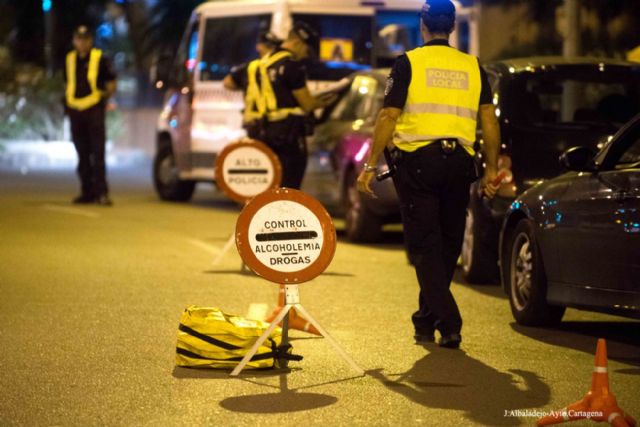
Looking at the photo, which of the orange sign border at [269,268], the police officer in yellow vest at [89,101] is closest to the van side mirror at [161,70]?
the police officer in yellow vest at [89,101]

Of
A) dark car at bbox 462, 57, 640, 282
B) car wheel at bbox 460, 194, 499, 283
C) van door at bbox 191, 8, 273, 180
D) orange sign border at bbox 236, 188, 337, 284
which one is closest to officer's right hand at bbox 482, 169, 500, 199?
orange sign border at bbox 236, 188, 337, 284

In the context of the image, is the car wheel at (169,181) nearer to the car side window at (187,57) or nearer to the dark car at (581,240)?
the car side window at (187,57)

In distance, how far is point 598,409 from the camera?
6.41 m

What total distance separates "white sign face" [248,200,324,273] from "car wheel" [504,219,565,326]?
2.07 m

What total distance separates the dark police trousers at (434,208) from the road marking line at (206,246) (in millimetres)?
5104

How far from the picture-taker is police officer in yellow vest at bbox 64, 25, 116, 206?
18.7 metres

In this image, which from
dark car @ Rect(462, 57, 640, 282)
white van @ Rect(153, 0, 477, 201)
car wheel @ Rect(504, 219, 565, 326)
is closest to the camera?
car wheel @ Rect(504, 219, 565, 326)

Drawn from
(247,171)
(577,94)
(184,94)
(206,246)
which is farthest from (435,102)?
(184,94)

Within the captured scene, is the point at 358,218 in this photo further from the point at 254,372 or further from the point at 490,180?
the point at 254,372

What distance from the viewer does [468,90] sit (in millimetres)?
8680

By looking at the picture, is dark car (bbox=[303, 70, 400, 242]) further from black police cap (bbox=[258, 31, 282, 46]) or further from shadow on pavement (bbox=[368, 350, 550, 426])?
shadow on pavement (bbox=[368, 350, 550, 426])

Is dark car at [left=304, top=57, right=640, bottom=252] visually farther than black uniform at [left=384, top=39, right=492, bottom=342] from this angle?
Yes

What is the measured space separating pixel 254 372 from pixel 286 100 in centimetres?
518

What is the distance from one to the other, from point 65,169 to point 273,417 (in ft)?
75.2
